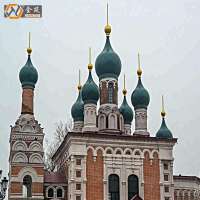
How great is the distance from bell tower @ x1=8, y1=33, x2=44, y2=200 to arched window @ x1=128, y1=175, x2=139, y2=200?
16.8 ft

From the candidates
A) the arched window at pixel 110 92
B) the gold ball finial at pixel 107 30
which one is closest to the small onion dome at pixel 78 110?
the arched window at pixel 110 92

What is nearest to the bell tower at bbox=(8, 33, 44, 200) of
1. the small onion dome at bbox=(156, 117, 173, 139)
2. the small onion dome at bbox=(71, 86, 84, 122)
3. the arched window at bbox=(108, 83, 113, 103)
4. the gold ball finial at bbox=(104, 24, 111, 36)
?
the arched window at bbox=(108, 83, 113, 103)

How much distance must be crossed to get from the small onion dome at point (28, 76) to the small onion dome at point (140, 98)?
23.2 ft

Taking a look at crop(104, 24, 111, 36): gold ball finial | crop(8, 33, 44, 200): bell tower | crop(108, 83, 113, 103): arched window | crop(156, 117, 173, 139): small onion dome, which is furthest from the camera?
crop(156, 117, 173, 139): small onion dome

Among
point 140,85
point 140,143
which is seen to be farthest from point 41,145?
point 140,85

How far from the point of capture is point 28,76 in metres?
31.0

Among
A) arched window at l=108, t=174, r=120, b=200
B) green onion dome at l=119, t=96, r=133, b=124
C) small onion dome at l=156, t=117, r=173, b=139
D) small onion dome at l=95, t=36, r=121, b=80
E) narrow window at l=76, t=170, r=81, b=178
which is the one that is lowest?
arched window at l=108, t=174, r=120, b=200

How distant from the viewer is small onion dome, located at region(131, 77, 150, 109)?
3409 centimetres

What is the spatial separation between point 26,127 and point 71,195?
4.99 metres

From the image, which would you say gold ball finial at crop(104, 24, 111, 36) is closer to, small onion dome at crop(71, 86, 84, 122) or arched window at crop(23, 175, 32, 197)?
small onion dome at crop(71, 86, 84, 122)

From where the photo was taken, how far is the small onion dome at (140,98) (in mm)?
34094

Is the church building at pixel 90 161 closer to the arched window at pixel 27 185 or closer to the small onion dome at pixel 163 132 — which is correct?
the arched window at pixel 27 185

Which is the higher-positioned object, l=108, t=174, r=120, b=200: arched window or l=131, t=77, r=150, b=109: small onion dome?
l=131, t=77, r=150, b=109: small onion dome

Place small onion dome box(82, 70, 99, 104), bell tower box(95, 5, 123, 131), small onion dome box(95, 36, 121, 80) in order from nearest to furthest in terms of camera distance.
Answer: small onion dome box(82, 70, 99, 104) → bell tower box(95, 5, 123, 131) → small onion dome box(95, 36, 121, 80)
